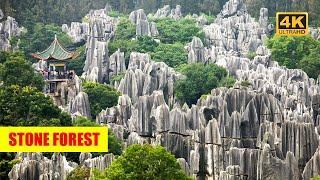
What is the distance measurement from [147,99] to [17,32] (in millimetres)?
16843

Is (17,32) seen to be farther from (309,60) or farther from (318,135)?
(318,135)

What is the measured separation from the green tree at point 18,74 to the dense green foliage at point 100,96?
66.6 inches

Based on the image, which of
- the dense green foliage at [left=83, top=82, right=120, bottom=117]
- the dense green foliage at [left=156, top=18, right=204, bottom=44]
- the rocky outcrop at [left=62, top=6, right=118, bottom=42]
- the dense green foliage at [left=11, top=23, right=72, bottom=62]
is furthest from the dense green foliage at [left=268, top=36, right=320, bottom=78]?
the dense green foliage at [left=83, top=82, right=120, bottom=117]

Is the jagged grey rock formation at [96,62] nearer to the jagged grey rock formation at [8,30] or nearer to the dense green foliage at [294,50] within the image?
the jagged grey rock formation at [8,30]

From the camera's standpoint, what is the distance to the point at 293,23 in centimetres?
1739

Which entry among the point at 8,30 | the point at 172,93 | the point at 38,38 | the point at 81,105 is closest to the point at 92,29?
the point at 8,30

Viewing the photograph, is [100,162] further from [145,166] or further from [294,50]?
[294,50]

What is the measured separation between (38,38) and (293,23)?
22239mm

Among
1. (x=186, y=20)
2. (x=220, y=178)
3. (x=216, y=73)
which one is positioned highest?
(x=186, y=20)

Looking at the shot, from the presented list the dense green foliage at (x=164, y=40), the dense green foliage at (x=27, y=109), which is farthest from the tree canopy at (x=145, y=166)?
the dense green foliage at (x=164, y=40)

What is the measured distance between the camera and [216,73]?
3372 centimetres

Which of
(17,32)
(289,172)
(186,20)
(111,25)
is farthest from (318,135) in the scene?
(186,20)

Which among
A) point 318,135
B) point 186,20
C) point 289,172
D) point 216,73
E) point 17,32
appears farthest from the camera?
A: point 186,20

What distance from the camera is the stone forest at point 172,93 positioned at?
1836 centimetres
